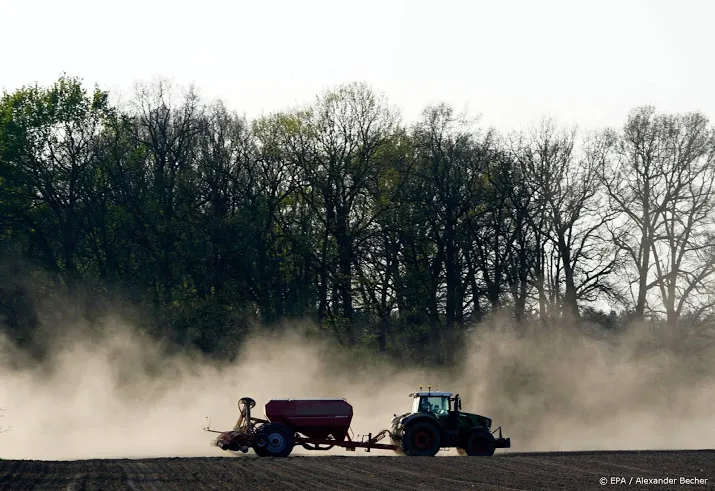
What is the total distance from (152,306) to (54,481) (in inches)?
A: 1347

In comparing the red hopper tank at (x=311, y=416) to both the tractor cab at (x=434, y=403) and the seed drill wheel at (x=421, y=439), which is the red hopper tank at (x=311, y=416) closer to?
the seed drill wheel at (x=421, y=439)

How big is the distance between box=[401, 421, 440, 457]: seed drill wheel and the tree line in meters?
24.0

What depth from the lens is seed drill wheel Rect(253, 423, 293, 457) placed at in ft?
106

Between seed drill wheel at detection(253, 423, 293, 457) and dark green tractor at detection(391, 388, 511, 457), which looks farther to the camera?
dark green tractor at detection(391, 388, 511, 457)

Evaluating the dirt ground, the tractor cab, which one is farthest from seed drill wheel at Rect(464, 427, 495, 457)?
the dirt ground

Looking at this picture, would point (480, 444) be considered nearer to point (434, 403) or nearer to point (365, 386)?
point (434, 403)

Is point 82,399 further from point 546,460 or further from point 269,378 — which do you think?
point 546,460

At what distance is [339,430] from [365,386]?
60.3 ft

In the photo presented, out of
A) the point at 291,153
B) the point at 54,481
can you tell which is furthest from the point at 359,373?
the point at 54,481

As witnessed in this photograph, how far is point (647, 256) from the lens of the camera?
57656 mm

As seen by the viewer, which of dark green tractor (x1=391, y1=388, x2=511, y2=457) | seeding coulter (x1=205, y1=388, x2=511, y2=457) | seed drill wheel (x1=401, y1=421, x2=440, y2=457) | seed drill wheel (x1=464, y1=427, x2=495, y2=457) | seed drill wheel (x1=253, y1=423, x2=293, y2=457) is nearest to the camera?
seed drill wheel (x1=253, y1=423, x2=293, y2=457)

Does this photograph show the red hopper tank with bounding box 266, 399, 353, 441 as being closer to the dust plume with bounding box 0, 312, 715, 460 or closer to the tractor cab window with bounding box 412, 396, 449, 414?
the tractor cab window with bounding box 412, 396, 449, 414

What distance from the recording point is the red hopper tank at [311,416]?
109 ft

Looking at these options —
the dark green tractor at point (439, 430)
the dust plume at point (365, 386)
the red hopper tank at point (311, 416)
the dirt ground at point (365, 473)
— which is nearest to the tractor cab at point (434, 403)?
the dark green tractor at point (439, 430)
